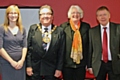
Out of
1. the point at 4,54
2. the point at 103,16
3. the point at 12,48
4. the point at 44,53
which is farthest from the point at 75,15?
the point at 4,54

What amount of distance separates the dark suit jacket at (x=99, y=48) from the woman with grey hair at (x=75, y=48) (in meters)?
0.11

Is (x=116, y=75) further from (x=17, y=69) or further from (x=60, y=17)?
(x=60, y=17)

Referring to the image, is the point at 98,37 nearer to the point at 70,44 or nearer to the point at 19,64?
the point at 70,44

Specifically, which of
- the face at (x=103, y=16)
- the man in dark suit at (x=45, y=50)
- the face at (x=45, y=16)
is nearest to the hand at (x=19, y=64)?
the man in dark suit at (x=45, y=50)

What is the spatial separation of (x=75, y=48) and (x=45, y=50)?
437mm

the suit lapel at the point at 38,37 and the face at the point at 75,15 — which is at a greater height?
the face at the point at 75,15

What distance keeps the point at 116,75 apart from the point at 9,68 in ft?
4.65

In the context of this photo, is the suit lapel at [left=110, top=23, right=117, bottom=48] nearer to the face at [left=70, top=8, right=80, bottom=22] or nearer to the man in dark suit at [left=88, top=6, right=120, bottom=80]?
the man in dark suit at [left=88, top=6, right=120, bottom=80]

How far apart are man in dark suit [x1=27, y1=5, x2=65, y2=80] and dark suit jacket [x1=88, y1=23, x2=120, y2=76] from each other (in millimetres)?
421

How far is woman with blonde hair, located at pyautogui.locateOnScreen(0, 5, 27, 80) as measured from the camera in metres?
3.04

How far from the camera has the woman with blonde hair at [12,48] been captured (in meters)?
3.04

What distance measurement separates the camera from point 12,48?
10.0 feet

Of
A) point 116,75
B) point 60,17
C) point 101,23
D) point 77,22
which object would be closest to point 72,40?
point 77,22

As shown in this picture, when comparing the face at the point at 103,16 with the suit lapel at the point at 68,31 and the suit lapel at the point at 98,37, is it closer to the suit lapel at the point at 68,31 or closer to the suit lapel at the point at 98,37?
the suit lapel at the point at 98,37
